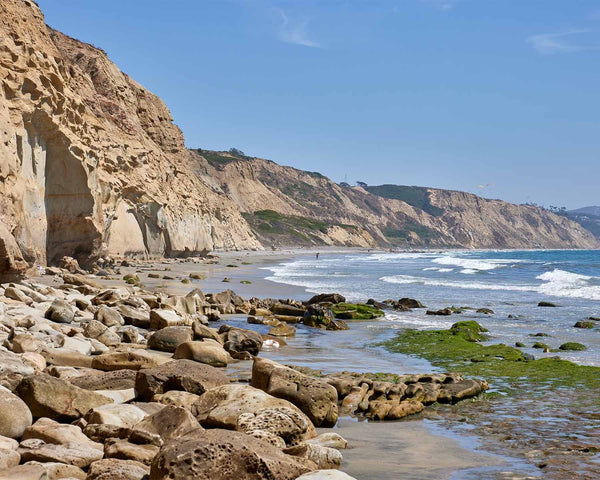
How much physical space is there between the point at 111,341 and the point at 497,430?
727cm

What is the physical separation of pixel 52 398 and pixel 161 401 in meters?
1.36

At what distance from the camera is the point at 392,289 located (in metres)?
33.6

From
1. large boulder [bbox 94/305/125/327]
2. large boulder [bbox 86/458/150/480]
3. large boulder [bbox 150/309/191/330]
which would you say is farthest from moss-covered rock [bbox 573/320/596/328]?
large boulder [bbox 86/458/150/480]

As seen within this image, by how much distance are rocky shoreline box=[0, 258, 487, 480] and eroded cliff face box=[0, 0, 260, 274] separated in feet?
23.7

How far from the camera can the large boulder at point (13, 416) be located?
5.77 meters

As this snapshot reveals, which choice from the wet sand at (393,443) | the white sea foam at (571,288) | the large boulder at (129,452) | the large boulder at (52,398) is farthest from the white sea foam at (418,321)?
the large boulder at (129,452)

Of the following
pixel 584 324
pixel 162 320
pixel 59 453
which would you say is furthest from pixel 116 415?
pixel 584 324

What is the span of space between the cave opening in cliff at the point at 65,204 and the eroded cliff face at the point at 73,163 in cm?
4

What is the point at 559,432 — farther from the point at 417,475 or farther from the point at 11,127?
the point at 11,127

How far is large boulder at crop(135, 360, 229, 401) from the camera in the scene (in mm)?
7984

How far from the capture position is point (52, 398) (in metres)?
6.65

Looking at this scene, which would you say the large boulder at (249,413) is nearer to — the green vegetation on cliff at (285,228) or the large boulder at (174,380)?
the large boulder at (174,380)

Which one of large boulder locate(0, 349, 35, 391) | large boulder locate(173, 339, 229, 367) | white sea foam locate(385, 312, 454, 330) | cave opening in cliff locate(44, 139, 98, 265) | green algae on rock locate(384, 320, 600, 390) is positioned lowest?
white sea foam locate(385, 312, 454, 330)

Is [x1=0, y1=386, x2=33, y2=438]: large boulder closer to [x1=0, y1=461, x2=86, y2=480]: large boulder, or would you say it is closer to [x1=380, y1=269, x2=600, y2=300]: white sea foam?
[x1=0, y1=461, x2=86, y2=480]: large boulder
